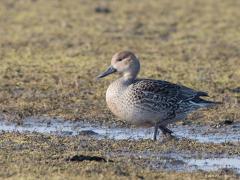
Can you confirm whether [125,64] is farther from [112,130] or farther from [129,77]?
[112,130]

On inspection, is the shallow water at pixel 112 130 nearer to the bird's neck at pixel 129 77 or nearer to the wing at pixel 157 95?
the wing at pixel 157 95

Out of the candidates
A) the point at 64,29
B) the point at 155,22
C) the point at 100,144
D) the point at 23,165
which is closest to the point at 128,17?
the point at 155,22

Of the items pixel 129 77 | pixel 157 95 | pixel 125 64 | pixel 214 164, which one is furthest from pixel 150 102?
pixel 214 164

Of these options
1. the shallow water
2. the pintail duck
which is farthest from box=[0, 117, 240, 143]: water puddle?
the pintail duck

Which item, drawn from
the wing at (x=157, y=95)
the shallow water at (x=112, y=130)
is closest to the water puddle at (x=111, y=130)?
the shallow water at (x=112, y=130)

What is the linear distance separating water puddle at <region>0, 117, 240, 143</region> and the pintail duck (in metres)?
0.36

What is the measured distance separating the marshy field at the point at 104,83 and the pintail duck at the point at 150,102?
24 cm

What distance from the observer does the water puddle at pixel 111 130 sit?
9.68 metres

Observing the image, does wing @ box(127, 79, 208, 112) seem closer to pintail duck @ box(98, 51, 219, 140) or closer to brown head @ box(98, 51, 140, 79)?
pintail duck @ box(98, 51, 219, 140)

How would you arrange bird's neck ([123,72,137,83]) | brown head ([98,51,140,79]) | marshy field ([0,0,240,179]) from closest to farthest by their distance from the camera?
marshy field ([0,0,240,179]) < bird's neck ([123,72,137,83]) < brown head ([98,51,140,79])

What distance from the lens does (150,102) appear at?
30.4 ft

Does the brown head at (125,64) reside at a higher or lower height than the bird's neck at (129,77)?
higher

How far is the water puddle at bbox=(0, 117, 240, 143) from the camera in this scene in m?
9.68

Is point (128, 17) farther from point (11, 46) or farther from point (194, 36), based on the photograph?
point (11, 46)
